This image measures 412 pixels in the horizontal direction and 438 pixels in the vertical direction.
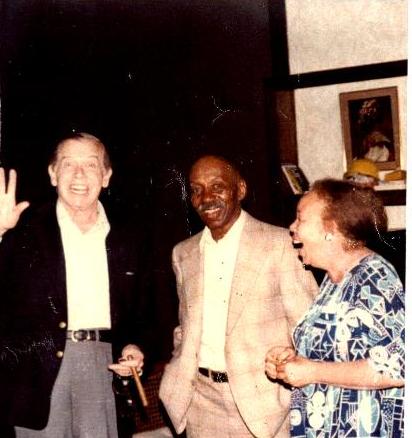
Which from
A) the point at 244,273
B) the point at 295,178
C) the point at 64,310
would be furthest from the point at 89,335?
the point at 295,178

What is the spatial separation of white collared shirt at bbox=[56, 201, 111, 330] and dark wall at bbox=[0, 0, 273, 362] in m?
0.24

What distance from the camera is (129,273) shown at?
2143 millimetres

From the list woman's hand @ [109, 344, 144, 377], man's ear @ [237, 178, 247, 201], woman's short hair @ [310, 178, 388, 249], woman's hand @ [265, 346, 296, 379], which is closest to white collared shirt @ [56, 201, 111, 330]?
woman's hand @ [109, 344, 144, 377]

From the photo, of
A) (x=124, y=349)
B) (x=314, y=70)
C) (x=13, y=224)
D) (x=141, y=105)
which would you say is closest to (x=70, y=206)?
(x=13, y=224)

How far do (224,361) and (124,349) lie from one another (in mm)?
360

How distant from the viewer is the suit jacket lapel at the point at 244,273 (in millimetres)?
2002

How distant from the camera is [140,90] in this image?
3.01 metres

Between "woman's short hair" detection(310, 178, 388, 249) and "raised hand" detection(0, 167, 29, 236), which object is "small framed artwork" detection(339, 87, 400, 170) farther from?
"raised hand" detection(0, 167, 29, 236)

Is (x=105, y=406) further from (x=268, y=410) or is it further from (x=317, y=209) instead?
(x=317, y=209)

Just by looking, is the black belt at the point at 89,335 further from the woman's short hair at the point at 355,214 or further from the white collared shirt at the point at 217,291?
the woman's short hair at the point at 355,214

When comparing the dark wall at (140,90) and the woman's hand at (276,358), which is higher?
the dark wall at (140,90)

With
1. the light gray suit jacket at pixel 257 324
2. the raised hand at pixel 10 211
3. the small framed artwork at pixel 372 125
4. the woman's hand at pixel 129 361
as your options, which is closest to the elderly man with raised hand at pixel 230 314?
the light gray suit jacket at pixel 257 324

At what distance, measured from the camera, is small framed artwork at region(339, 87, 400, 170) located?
4.15 metres

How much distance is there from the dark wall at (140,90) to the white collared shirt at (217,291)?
0.25m
